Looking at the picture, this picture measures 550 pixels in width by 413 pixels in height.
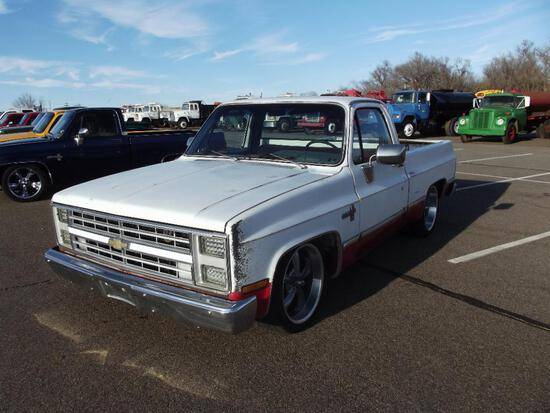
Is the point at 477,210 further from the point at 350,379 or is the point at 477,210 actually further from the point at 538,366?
the point at 350,379

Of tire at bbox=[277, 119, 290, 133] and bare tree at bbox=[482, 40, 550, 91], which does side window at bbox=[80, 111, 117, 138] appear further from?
bare tree at bbox=[482, 40, 550, 91]

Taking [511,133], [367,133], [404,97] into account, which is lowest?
[511,133]

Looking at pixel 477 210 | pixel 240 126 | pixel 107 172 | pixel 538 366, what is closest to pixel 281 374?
pixel 538 366

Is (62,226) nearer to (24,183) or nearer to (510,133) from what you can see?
(24,183)

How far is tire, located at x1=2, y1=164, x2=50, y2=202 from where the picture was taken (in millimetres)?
8242

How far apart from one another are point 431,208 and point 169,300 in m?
4.23

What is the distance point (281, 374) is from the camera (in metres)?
2.85

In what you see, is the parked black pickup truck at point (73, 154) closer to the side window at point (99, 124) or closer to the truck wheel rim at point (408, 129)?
the side window at point (99, 124)

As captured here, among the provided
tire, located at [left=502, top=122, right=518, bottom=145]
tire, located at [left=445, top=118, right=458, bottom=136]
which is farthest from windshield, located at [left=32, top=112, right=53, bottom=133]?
tire, located at [left=445, top=118, right=458, bottom=136]

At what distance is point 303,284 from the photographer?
3.47 m

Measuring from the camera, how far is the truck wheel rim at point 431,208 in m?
5.81

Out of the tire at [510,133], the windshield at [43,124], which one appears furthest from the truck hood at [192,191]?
the tire at [510,133]

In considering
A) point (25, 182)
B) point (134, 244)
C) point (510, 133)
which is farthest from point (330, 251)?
point (510, 133)

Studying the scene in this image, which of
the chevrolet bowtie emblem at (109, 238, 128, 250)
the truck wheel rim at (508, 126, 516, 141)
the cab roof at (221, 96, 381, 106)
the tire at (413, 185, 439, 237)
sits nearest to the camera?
the chevrolet bowtie emblem at (109, 238, 128, 250)
